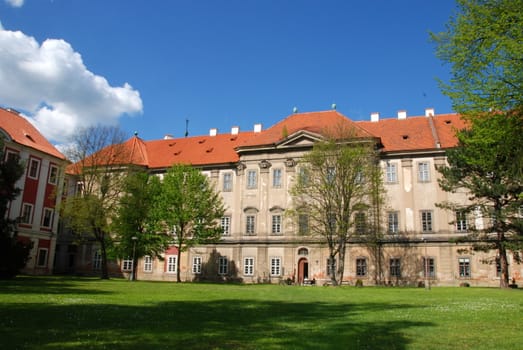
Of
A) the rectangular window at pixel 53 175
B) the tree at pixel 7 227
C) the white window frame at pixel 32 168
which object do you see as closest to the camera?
the tree at pixel 7 227

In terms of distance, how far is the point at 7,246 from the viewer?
2647 centimetres

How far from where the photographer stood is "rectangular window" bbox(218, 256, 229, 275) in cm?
4603

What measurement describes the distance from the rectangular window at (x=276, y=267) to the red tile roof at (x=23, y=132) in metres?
23.0

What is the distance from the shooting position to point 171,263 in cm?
4812

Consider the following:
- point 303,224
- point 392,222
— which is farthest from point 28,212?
point 392,222

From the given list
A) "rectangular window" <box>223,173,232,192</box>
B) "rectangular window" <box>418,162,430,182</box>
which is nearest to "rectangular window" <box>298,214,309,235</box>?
"rectangular window" <box>223,173,232,192</box>

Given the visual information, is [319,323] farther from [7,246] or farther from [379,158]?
[379,158]

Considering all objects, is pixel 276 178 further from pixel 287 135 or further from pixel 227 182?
pixel 227 182

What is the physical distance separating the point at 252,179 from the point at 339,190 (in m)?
11.6

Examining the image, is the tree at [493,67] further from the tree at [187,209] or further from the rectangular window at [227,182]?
the rectangular window at [227,182]

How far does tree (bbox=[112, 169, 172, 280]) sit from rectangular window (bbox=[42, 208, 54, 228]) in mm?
7261

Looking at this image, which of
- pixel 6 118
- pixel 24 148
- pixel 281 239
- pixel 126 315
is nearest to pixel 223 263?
pixel 281 239

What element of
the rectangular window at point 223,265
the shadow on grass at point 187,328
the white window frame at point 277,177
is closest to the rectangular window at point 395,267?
the white window frame at point 277,177

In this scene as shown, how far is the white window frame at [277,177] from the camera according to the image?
150 ft
